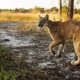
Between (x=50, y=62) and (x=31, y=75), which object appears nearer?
(x=31, y=75)

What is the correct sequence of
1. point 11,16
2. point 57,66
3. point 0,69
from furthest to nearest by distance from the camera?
point 11,16, point 57,66, point 0,69

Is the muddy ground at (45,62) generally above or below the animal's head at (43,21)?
below

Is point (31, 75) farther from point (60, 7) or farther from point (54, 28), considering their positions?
point (60, 7)

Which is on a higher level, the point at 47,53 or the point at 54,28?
the point at 54,28

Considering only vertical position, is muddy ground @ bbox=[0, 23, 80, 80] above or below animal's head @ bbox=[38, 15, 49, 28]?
below

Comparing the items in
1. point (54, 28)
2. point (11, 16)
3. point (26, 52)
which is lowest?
point (11, 16)

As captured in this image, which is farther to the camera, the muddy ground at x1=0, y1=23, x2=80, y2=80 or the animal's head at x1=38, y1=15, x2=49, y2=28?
the animal's head at x1=38, y1=15, x2=49, y2=28

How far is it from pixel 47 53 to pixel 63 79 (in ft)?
12.0

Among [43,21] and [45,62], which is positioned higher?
[43,21]

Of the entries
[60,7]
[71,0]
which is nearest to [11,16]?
[60,7]

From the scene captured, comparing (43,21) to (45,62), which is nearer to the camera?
(45,62)

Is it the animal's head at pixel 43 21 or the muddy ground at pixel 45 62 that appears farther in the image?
the animal's head at pixel 43 21

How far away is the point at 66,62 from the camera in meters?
9.73

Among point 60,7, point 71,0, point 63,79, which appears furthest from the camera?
point 60,7
